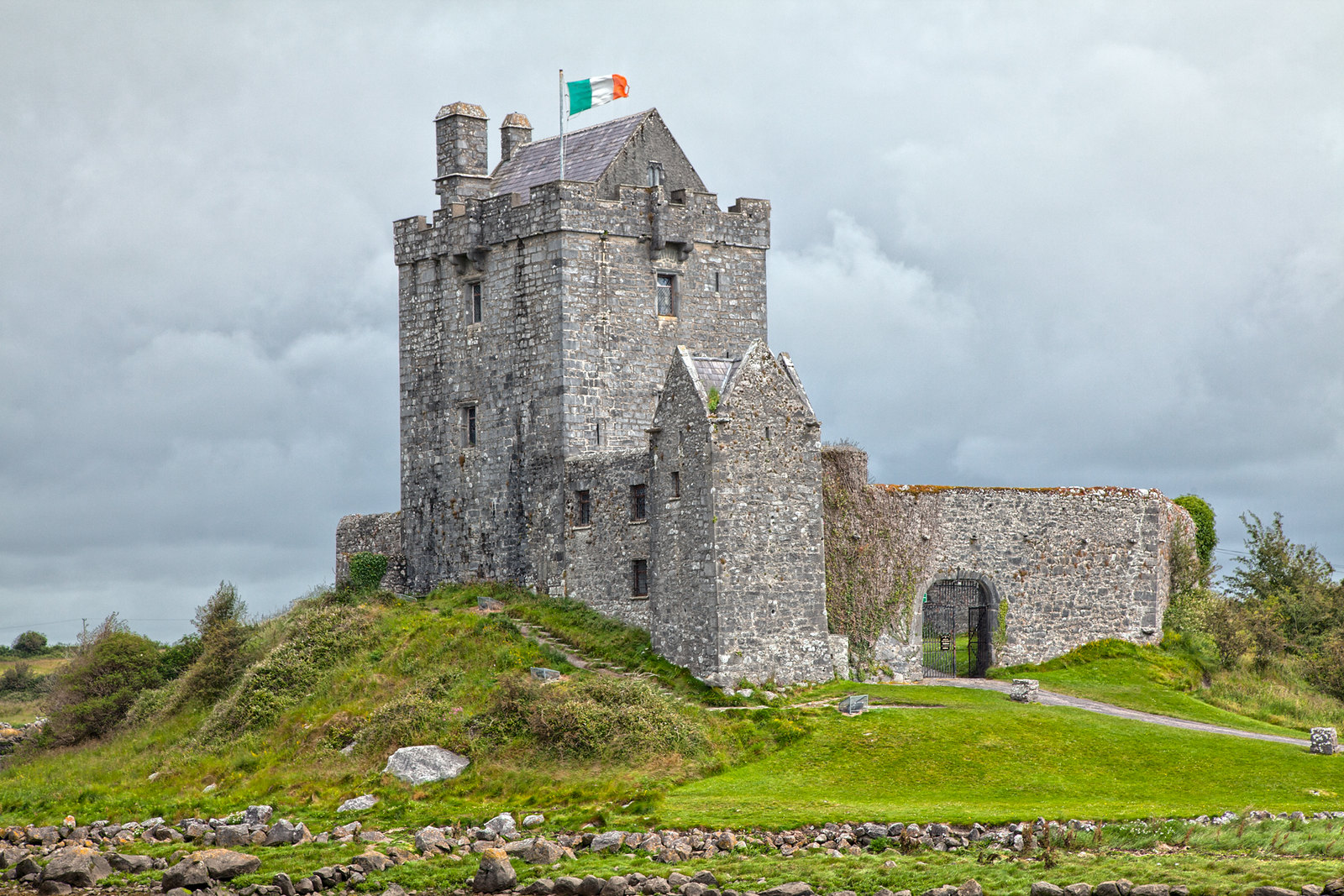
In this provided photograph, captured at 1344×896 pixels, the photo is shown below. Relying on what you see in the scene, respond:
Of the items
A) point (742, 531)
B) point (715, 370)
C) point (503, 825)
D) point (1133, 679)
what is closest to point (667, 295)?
point (715, 370)

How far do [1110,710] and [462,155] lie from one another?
906 inches

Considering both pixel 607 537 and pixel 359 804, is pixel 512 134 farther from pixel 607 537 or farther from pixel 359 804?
pixel 359 804

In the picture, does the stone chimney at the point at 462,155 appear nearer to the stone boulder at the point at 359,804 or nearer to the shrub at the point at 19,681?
the stone boulder at the point at 359,804

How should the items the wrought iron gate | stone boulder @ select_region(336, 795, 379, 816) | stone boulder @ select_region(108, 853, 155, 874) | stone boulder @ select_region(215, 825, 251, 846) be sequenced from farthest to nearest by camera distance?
the wrought iron gate → stone boulder @ select_region(336, 795, 379, 816) → stone boulder @ select_region(215, 825, 251, 846) → stone boulder @ select_region(108, 853, 155, 874)

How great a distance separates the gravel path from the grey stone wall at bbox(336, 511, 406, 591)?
16.0m

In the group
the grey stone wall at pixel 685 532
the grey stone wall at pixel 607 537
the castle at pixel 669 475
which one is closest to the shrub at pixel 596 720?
the grey stone wall at pixel 685 532

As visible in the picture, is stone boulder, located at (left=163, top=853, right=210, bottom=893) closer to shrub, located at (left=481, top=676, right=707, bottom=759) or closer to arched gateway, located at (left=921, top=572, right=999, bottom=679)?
shrub, located at (left=481, top=676, right=707, bottom=759)

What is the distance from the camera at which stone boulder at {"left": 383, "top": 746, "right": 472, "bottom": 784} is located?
103 feet

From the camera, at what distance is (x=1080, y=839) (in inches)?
972

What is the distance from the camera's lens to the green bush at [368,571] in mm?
45969

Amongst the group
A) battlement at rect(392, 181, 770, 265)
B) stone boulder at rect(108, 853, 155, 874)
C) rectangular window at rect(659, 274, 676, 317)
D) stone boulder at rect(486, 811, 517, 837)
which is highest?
battlement at rect(392, 181, 770, 265)

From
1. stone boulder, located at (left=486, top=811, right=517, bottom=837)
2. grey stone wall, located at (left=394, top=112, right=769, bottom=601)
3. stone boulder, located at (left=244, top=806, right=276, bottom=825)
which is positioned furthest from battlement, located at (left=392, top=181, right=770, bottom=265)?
stone boulder, located at (left=486, top=811, right=517, bottom=837)

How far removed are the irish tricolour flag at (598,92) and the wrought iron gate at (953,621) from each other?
1533 centimetres

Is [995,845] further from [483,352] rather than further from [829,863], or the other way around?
[483,352]
